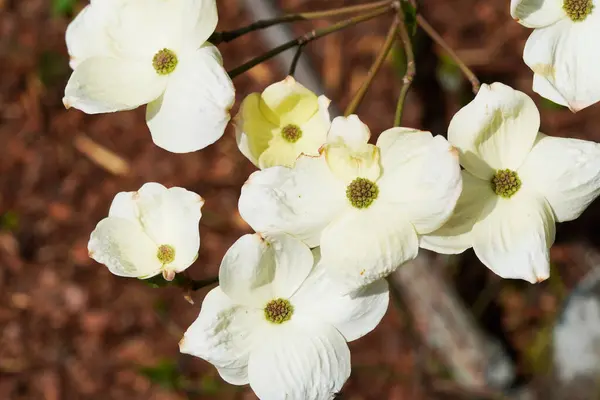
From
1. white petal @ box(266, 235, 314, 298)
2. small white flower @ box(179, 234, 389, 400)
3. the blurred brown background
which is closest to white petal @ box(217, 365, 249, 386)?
small white flower @ box(179, 234, 389, 400)

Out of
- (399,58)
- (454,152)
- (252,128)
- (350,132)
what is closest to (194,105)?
(252,128)

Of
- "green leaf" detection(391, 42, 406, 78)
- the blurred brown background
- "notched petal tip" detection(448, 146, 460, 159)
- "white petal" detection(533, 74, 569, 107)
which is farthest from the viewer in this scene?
the blurred brown background

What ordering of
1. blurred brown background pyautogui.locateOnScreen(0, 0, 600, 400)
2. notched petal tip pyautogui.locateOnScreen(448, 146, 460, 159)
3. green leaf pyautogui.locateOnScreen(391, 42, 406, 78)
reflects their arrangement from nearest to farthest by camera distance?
notched petal tip pyautogui.locateOnScreen(448, 146, 460, 159) < green leaf pyautogui.locateOnScreen(391, 42, 406, 78) < blurred brown background pyautogui.locateOnScreen(0, 0, 600, 400)

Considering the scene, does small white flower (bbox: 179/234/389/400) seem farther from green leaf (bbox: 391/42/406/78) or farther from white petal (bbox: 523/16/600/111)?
green leaf (bbox: 391/42/406/78)

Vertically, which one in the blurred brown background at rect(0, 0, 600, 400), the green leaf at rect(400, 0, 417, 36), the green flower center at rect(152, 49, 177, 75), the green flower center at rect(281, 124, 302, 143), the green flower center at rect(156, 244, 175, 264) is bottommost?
the blurred brown background at rect(0, 0, 600, 400)

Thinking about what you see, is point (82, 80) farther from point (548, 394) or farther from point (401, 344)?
point (548, 394)

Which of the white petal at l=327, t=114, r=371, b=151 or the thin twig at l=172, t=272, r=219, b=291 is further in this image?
the thin twig at l=172, t=272, r=219, b=291

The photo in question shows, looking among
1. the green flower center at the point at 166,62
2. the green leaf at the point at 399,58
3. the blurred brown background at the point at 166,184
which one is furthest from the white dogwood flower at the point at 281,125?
the blurred brown background at the point at 166,184
